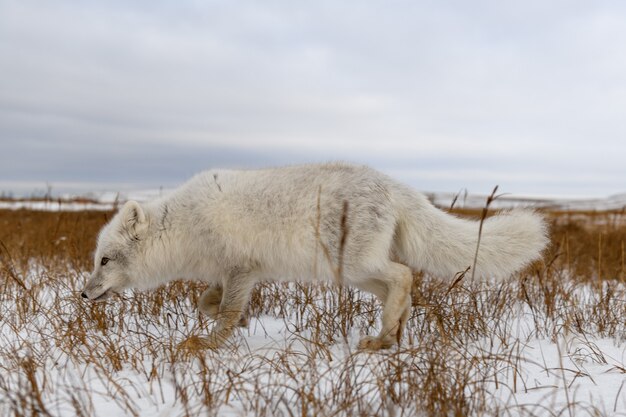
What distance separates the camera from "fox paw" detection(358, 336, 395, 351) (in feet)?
10.7

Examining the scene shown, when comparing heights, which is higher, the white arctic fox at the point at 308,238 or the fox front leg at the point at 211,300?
the white arctic fox at the point at 308,238

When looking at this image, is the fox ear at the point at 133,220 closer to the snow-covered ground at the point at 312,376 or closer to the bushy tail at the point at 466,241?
the snow-covered ground at the point at 312,376

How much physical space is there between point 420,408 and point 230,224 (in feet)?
6.35

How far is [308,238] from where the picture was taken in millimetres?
3369

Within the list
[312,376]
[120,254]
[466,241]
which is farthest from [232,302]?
[466,241]

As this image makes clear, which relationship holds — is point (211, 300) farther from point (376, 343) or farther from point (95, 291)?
point (376, 343)

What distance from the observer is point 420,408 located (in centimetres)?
208

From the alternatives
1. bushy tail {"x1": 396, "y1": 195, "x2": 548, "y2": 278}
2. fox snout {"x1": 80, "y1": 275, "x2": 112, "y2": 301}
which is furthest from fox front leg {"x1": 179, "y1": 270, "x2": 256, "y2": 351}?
bushy tail {"x1": 396, "y1": 195, "x2": 548, "y2": 278}

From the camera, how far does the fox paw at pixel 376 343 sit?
3.25 meters

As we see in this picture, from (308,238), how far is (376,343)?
0.85 meters

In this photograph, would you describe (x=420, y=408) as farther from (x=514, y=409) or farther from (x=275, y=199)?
(x=275, y=199)

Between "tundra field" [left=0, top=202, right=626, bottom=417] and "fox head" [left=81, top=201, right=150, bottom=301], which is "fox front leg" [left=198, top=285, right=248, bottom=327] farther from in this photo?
"fox head" [left=81, top=201, right=150, bottom=301]

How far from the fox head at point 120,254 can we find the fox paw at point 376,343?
→ 6.17ft

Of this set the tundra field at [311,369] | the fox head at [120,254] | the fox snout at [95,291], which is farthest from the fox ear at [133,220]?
the tundra field at [311,369]
